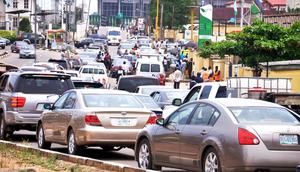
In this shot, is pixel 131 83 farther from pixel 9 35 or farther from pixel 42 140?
pixel 9 35

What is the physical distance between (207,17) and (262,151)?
43532 mm

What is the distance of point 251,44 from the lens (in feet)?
122

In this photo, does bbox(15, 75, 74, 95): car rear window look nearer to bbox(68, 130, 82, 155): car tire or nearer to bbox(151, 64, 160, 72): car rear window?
bbox(68, 130, 82, 155): car tire

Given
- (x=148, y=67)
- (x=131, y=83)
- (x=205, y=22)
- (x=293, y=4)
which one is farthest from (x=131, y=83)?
(x=293, y=4)

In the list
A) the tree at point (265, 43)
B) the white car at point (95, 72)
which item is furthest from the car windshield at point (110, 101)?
the white car at point (95, 72)

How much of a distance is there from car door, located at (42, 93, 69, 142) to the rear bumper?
59.4 inches

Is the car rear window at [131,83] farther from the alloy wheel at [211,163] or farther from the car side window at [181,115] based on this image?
the alloy wheel at [211,163]

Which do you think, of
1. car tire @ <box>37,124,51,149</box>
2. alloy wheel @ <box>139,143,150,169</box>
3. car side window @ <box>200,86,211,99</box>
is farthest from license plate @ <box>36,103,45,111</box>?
alloy wheel @ <box>139,143,150,169</box>

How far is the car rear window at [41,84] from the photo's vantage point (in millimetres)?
22500

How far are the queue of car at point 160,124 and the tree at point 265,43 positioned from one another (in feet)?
30.3

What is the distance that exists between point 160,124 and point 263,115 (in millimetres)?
2324

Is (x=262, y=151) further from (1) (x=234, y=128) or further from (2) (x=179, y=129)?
(2) (x=179, y=129)

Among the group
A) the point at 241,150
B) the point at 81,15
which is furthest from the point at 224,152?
the point at 81,15

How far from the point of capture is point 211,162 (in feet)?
44.7
